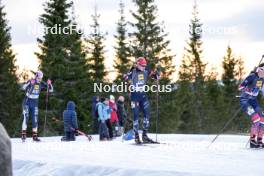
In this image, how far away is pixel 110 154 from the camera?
12086mm

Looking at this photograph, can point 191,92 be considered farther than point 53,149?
Yes

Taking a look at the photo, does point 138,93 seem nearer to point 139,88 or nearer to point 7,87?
point 139,88

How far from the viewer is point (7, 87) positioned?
4612 centimetres

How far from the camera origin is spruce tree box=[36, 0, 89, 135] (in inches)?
1752

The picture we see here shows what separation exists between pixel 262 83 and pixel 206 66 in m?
51.7

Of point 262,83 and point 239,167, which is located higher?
point 262,83

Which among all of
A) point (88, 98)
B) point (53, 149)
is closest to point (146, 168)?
point (53, 149)

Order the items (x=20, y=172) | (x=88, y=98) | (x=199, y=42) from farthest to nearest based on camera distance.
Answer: (x=199, y=42), (x=88, y=98), (x=20, y=172)

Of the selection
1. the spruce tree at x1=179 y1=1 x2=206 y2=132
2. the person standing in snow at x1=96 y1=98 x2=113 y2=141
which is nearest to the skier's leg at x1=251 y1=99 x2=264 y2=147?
the person standing in snow at x1=96 y1=98 x2=113 y2=141

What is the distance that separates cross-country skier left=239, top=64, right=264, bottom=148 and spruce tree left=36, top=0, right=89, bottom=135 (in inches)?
1211

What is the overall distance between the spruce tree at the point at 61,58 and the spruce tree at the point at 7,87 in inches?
106

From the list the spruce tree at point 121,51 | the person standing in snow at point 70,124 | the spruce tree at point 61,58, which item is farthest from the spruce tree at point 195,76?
the person standing in snow at point 70,124

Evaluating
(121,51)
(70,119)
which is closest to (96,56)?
(121,51)

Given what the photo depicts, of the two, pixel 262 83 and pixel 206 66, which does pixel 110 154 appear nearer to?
pixel 262 83
